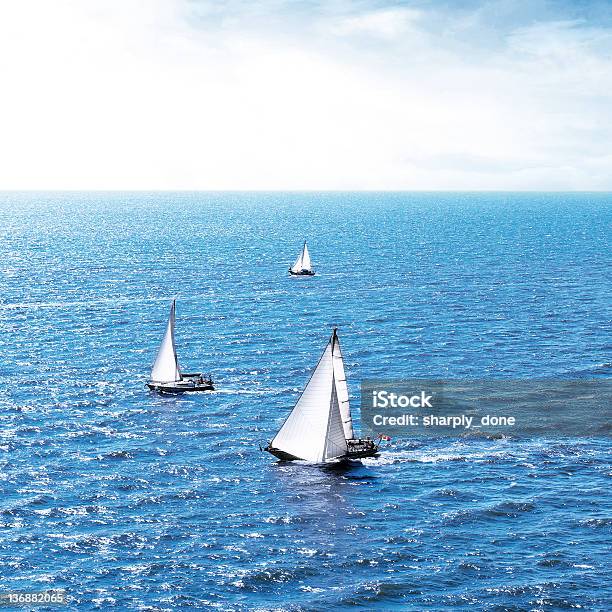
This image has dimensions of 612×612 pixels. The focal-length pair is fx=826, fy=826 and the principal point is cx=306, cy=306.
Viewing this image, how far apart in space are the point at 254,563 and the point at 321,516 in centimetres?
955

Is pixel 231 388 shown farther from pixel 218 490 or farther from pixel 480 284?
pixel 480 284

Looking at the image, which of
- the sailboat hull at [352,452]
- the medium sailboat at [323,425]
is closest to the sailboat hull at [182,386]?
the sailboat hull at [352,452]

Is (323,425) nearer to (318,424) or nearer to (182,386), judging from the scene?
(318,424)

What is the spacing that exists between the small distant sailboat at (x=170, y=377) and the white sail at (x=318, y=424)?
2542 cm

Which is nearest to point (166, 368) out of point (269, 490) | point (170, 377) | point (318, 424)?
point (170, 377)

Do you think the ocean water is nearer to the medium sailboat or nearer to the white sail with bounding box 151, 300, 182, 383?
the medium sailboat

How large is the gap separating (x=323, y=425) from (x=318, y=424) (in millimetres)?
529

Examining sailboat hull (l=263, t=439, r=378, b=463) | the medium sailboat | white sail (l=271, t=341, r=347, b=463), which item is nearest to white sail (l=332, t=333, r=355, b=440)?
the medium sailboat

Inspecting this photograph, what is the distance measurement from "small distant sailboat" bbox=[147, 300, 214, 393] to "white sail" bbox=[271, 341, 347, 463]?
25.4 m

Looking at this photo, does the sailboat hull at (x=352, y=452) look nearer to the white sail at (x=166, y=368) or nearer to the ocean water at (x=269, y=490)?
the ocean water at (x=269, y=490)

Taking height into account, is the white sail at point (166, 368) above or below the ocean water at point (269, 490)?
above

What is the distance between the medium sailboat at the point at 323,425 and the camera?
84.2 metres

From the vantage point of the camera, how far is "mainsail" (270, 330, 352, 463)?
84188mm

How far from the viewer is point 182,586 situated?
61.3 metres
